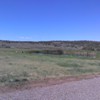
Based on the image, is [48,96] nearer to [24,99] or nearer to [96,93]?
[24,99]

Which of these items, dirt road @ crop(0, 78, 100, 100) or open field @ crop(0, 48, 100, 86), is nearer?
dirt road @ crop(0, 78, 100, 100)

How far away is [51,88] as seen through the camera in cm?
1588

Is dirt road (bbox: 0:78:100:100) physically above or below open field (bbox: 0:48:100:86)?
below

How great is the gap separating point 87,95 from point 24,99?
3457 mm

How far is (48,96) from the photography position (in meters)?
13.4

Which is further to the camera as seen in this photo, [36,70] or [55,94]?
[36,70]

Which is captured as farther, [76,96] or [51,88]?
[51,88]

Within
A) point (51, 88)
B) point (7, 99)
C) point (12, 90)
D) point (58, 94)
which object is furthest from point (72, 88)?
point (7, 99)

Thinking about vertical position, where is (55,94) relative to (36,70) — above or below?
below

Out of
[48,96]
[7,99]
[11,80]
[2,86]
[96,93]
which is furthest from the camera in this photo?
[11,80]

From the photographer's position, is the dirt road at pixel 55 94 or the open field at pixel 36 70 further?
the open field at pixel 36 70

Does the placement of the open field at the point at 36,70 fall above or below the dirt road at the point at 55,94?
above

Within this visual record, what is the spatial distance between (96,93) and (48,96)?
9.47ft

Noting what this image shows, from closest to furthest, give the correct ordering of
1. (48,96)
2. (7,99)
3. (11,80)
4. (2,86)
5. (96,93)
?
(7,99)
(48,96)
(96,93)
(2,86)
(11,80)
